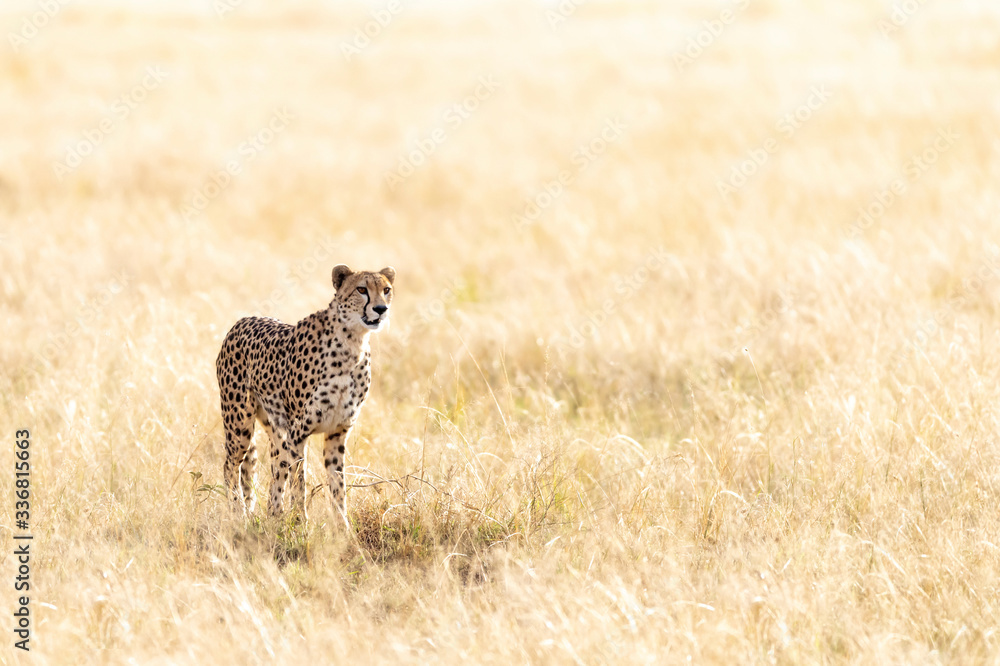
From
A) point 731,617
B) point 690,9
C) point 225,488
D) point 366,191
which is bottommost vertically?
point 731,617

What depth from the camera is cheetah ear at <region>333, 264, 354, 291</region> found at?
3535 mm

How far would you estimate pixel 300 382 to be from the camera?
3.63 meters

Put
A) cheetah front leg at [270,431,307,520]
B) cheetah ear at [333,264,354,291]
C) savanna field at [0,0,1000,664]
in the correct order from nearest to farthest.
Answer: savanna field at [0,0,1000,664]
cheetah ear at [333,264,354,291]
cheetah front leg at [270,431,307,520]

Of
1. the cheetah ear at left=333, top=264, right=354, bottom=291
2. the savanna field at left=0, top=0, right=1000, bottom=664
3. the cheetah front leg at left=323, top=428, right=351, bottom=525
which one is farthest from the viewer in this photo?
the cheetah front leg at left=323, top=428, right=351, bottom=525

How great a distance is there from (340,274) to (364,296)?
15 cm

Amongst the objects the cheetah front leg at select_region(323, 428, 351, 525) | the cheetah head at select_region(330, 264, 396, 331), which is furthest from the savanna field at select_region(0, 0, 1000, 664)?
the cheetah head at select_region(330, 264, 396, 331)

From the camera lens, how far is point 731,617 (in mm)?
3287

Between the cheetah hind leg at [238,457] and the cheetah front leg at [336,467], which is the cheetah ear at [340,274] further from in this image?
the cheetah hind leg at [238,457]

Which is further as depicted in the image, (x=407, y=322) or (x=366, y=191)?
(x=366, y=191)

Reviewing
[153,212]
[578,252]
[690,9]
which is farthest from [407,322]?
[690,9]

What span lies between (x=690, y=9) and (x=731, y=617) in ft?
94.2

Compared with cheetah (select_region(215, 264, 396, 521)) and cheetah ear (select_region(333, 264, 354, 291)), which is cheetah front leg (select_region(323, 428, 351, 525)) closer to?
cheetah (select_region(215, 264, 396, 521))

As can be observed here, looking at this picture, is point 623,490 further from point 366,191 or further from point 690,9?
point 690,9

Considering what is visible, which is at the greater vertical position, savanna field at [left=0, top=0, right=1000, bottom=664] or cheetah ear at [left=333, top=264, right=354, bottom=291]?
cheetah ear at [left=333, top=264, right=354, bottom=291]
